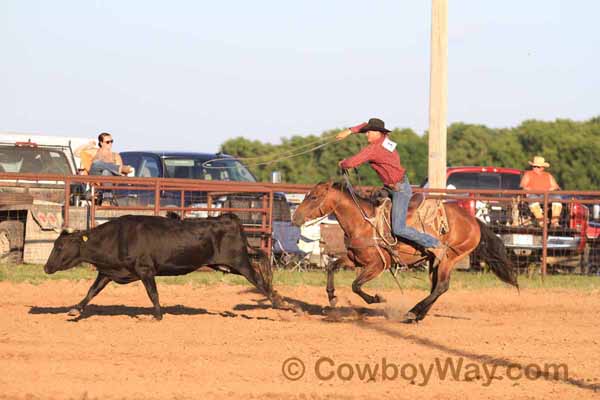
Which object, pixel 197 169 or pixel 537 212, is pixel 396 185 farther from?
pixel 197 169

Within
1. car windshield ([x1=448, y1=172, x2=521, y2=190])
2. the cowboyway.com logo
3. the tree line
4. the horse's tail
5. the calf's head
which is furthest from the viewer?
the tree line

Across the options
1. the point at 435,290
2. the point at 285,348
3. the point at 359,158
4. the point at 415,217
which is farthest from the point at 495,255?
the point at 285,348

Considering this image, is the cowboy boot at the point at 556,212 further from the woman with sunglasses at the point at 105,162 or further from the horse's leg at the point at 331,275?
the woman with sunglasses at the point at 105,162

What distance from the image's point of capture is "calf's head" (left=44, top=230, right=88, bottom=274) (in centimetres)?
1151

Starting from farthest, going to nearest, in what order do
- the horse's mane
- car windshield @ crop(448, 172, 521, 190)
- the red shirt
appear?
car windshield @ crop(448, 172, 521, 190), the horse's mane, the red shirt

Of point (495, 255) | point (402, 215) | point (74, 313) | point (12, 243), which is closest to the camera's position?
point (74, 313)

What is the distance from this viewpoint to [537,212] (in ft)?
56.6

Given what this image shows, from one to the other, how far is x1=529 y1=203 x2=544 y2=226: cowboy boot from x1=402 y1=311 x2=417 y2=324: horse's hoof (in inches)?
240

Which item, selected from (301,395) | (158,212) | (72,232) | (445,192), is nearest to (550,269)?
(445,192)

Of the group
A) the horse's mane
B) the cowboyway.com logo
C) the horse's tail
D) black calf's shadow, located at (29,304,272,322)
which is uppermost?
the horse's mane

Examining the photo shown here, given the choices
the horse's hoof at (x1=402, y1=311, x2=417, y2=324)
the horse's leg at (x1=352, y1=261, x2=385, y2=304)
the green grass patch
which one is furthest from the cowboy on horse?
the green grass patch

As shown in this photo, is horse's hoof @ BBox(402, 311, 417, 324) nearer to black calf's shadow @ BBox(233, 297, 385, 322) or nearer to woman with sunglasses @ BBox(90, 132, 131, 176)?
black calf's shadow @ BBox(233, 297, 385, 322)

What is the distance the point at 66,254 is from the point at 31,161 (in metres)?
6.26

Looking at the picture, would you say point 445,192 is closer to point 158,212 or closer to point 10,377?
point 158,212
